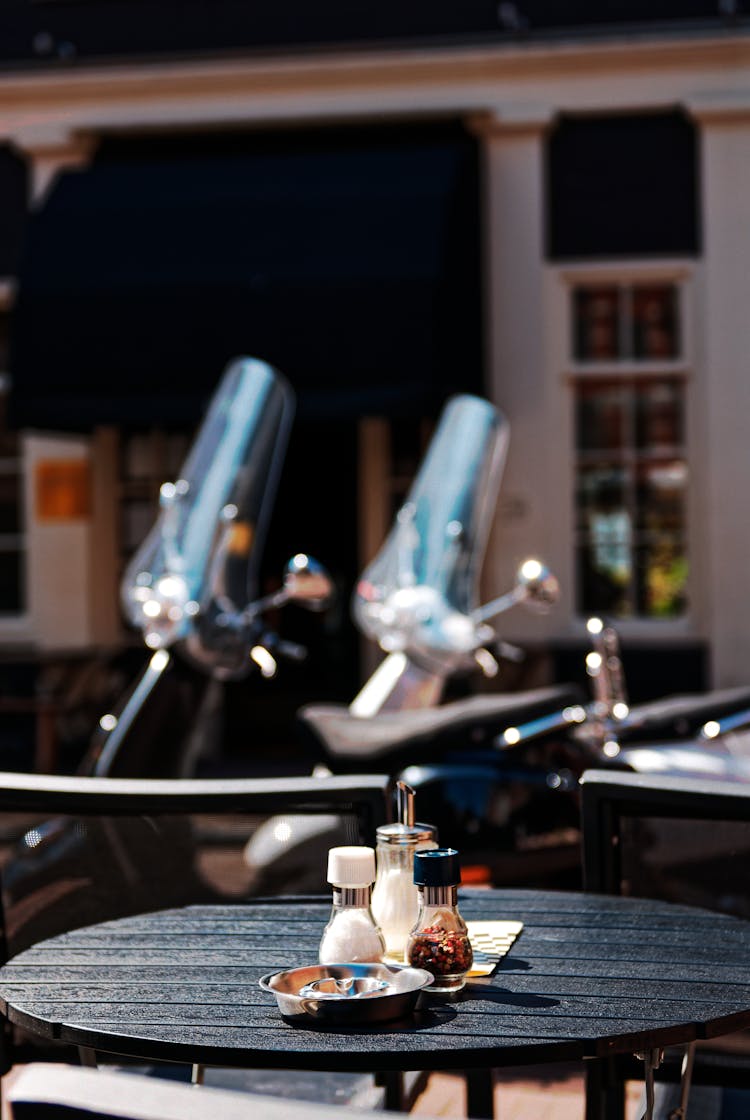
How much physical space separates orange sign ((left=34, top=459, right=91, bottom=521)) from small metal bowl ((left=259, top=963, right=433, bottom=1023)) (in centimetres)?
816

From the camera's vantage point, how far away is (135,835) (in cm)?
278

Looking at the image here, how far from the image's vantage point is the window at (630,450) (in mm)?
9500

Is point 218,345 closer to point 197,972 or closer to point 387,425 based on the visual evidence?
point 387,425

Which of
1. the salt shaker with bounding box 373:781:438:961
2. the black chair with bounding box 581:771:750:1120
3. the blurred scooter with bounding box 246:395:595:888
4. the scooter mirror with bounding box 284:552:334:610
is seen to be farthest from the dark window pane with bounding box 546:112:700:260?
the salt shaker with bounding box 373:781:438:961

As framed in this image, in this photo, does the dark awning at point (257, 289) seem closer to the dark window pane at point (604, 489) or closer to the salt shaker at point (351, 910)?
the dark window pane at point (604, 489)

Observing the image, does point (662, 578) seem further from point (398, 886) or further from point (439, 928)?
point (439, 928)

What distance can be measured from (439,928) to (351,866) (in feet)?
0.49

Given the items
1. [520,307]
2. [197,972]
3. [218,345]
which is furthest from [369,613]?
[520,307]

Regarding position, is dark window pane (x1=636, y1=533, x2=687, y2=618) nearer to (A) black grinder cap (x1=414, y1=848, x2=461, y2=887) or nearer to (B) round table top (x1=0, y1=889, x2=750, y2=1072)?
(B) round table top (x1=0, y1=889, x2=750, y2=1072)

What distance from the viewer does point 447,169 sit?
9023 millimetres

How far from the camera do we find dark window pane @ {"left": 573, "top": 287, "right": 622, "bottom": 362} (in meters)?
9.53

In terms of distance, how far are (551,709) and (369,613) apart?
876mm

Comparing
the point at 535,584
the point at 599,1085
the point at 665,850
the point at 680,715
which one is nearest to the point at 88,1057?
the point at 599,1085

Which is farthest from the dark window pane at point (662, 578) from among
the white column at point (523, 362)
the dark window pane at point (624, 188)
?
the dark window pane at point (624, 188)
